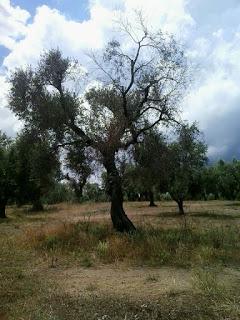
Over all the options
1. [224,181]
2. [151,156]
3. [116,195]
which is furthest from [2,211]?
[224,181]

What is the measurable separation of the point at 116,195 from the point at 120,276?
29.4 ft

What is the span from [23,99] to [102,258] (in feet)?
32.9

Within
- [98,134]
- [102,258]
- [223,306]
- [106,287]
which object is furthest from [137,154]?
[223,306]

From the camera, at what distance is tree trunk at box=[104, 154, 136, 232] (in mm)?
21000

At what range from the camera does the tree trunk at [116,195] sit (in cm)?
2100

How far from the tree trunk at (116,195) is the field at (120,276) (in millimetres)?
1548

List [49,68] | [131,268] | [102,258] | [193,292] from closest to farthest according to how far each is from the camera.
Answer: [193,292] → [131,268] → [102,258] → [49,68]

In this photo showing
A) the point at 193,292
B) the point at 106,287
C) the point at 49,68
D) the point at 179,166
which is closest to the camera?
the point at 193,292

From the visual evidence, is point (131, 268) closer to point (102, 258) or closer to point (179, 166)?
point (102, 258)

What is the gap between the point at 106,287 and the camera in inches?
445

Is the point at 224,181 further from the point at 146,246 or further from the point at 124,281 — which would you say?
the point at 124,281

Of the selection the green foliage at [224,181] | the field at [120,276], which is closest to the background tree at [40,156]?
the field at [120,276]

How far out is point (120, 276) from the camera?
41.3ft

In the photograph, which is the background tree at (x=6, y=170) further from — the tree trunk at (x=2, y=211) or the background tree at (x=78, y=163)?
the background tree at (x=78, y=163)
